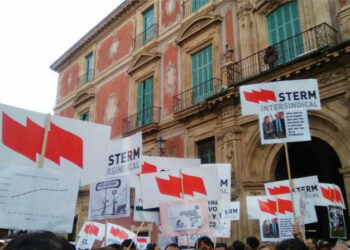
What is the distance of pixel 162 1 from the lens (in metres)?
18.1

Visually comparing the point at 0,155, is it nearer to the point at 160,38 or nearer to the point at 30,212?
the point at 30,212

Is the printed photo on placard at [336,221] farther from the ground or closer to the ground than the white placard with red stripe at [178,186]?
closer to the ground

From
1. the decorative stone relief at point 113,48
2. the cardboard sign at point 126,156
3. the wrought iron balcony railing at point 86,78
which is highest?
the decorative stone relief at point 113,48

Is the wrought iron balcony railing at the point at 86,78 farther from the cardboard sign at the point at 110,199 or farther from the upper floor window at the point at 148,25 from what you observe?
the cardboard sign at the point at 110,199

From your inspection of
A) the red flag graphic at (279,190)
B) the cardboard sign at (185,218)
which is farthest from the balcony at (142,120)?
the cardboard sign at (185,218)

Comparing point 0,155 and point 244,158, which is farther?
point 244,158

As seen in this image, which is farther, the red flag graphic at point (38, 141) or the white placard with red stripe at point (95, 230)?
the white placard with red stripe at point (95, 230)

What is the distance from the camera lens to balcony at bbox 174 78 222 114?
44.9ft

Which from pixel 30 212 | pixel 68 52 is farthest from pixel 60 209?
pixel 68 52

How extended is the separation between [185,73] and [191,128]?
2.55 m

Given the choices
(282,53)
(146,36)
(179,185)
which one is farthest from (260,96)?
(146,36)

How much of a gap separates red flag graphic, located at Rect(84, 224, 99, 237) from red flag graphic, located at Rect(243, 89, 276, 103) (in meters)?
5.63

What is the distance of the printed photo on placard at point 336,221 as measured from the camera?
23.7ft

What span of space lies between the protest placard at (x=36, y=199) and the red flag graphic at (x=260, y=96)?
3.38 meters
